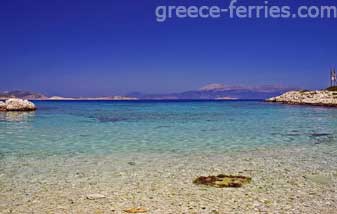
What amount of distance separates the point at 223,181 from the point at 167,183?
1.56 metres

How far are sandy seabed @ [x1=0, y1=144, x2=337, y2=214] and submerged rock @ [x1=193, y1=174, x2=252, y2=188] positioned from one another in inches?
10.8

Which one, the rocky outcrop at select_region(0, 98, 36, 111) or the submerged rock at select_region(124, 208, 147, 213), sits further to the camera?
the rocky outcrop at select_region(0, 98, 36, 111)

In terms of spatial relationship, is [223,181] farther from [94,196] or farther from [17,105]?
[17,105]

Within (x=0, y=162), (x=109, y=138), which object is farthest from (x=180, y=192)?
(x=109, y=138)

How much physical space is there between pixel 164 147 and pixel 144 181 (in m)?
6.29

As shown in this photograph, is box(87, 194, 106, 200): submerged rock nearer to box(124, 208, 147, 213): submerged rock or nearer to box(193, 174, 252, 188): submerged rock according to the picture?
box(124, 208, 147, 213): submerged rock

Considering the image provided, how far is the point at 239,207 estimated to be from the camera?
302 inches

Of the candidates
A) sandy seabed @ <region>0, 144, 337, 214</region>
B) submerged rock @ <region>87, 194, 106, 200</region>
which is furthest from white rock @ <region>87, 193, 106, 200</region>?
sandy seabed @ <region>0, 144, 337, 214</region>

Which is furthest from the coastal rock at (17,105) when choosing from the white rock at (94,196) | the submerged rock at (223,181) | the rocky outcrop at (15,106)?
the white rock at (94,196)

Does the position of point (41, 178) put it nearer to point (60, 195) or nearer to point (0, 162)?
point (60, 195)

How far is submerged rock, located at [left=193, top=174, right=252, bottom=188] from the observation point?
953 centimetres

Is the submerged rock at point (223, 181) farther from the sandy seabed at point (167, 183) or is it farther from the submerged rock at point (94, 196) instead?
the submerged rock at point (94, 196)

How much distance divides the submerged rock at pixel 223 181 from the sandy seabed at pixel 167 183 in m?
0.27

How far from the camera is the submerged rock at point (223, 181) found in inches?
375
